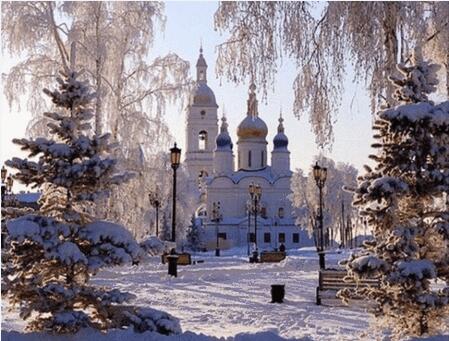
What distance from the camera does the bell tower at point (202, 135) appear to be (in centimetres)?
7775

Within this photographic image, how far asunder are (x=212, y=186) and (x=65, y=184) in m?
63.6

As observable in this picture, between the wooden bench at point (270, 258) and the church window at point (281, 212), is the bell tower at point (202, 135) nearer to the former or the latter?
the church window at point (281, 212)

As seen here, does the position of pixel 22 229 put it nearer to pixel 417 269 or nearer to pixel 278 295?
pixel 417 269

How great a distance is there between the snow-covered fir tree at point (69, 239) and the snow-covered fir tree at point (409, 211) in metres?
2.03

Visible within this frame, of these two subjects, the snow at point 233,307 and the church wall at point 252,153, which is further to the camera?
the church wall at point 252,153

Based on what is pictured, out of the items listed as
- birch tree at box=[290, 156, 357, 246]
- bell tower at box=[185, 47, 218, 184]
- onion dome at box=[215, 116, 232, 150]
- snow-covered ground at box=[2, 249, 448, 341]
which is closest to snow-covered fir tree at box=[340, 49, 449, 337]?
snow-covered ground at box=[2, 249, 448, 341]

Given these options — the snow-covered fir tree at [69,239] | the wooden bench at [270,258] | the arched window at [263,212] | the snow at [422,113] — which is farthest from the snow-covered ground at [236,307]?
the arched window at [263,212]

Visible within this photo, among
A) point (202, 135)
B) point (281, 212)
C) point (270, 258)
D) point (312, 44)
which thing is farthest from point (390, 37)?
point (202, 135)

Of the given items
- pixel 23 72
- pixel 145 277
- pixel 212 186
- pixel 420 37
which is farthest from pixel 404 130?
pixel 212 186

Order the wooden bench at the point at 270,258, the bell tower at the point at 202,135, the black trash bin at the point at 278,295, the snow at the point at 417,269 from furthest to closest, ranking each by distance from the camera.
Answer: the bell tower at the point at 202,135, the wooden bench at the point at 270,258, the black trash bin at the point at 278,295, the snow at the point at 417,269

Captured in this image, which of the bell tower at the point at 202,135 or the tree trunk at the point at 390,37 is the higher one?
the bell tower at the point at 202,135

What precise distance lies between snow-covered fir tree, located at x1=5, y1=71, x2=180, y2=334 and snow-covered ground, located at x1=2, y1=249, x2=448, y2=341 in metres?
0.27

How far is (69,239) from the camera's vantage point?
6.99 meters

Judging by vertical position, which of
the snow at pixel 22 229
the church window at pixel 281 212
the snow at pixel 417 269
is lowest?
the snow at pixel 417 269
